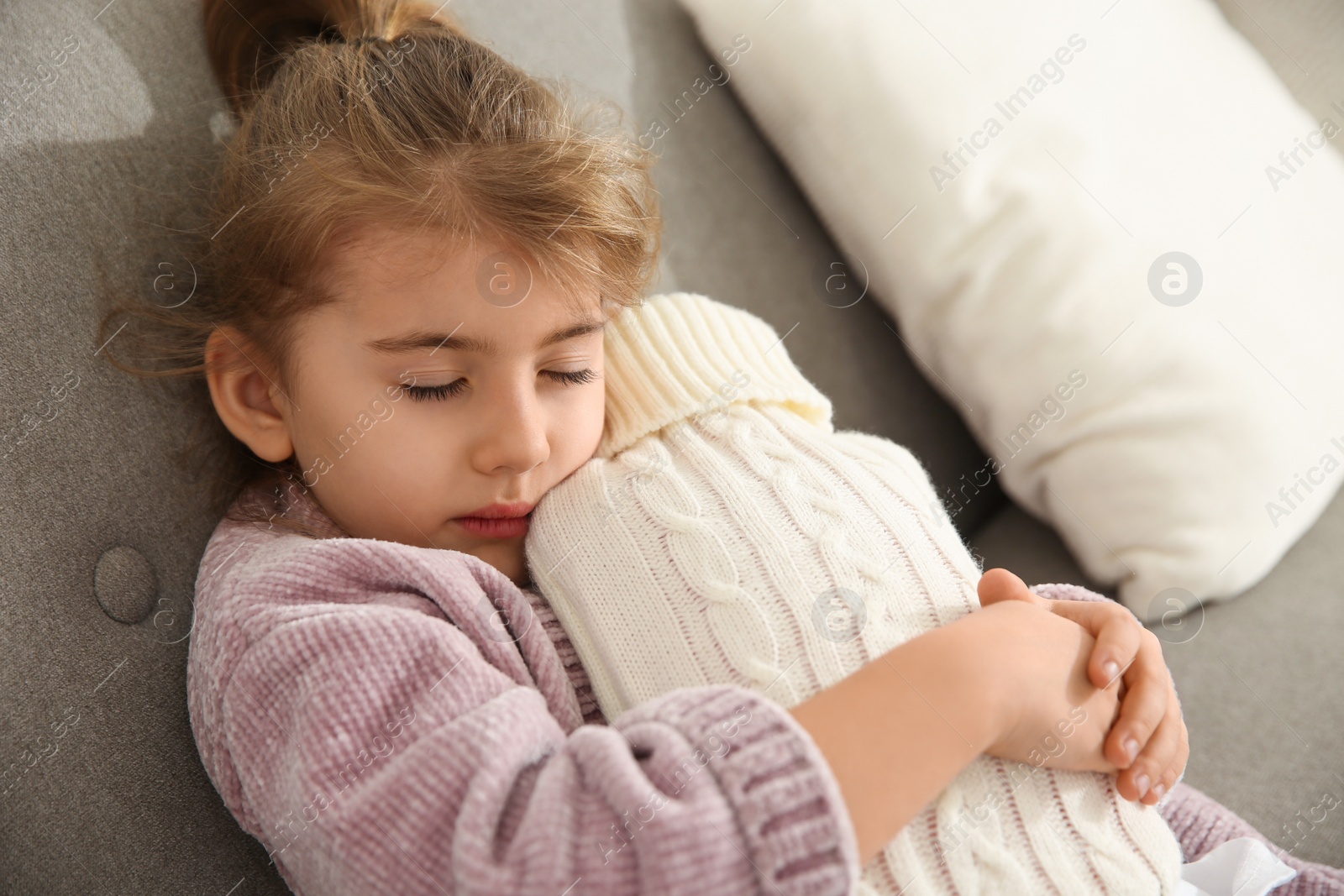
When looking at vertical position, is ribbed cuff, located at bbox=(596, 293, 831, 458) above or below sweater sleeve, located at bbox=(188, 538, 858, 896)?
above

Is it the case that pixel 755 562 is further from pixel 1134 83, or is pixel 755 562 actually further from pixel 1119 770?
pixel 1134 83

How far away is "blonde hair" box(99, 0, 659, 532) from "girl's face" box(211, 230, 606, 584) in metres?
0.03

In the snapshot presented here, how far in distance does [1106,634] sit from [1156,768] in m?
0.11

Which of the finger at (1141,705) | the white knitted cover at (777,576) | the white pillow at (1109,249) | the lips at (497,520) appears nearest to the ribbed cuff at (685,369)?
the white knitted cover at (777,576)

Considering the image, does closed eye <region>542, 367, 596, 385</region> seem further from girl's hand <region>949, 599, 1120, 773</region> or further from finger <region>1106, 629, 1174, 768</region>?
finger <region>1106, 629, 1174, 768</region>

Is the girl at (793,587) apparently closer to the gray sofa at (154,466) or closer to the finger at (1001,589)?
the finger at (1001,589)

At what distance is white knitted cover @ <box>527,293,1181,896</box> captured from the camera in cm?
67

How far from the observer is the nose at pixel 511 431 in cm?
75

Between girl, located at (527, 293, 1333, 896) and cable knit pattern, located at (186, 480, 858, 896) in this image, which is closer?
cable knit pattern, located at (186, 480, 858, 896)

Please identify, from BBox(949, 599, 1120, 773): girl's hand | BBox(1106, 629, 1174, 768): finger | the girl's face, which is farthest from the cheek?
BBox(1106, 629, 1174, 768): finger

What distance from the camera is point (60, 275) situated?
2.49ft

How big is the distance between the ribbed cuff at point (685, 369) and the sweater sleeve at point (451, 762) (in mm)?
278

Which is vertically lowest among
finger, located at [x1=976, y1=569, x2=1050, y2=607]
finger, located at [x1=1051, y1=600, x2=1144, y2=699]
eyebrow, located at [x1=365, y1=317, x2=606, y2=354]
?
eyebrow, located at [x1=365, y1=317, x2=606, y2=354]

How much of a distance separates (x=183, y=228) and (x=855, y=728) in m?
0.75
